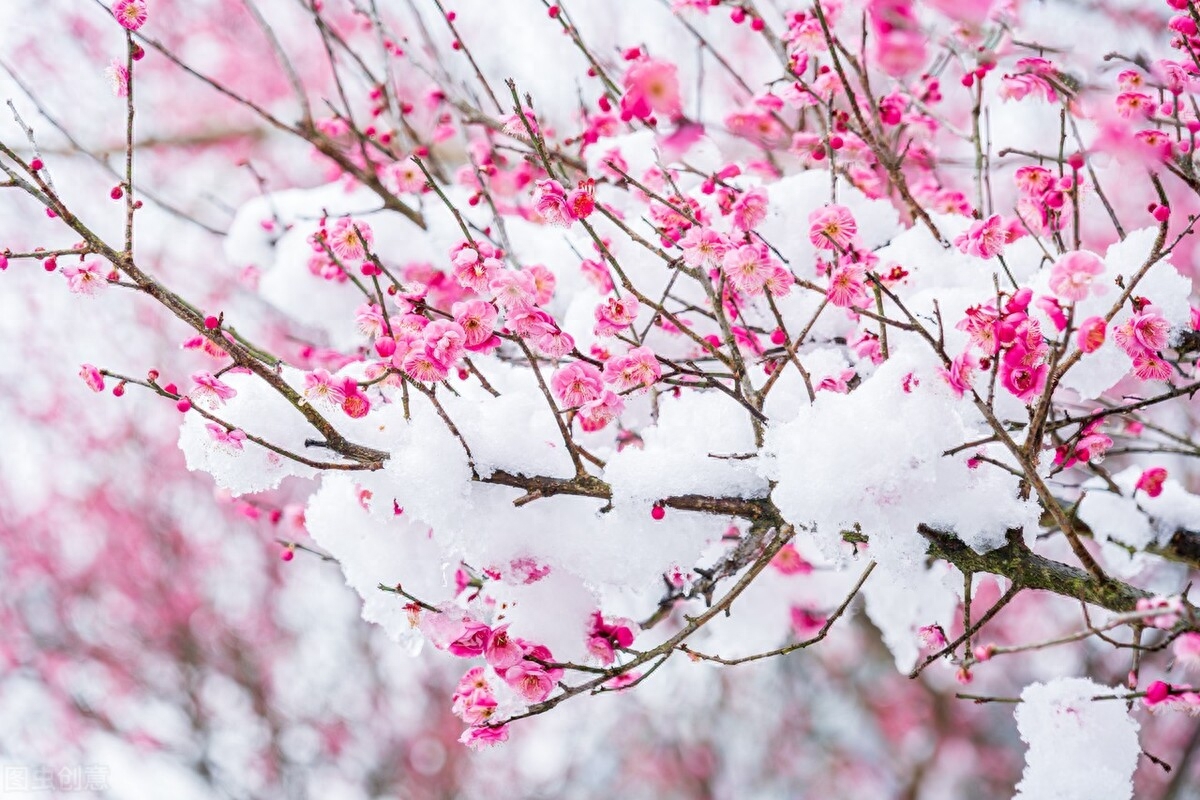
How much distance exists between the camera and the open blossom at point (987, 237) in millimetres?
1792

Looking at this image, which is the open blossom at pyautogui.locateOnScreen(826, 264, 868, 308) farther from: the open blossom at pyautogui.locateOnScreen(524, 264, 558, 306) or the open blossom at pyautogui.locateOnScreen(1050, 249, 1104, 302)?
the open blossom at pyautogui.locateOnScreen(524, 264, 558, 306)

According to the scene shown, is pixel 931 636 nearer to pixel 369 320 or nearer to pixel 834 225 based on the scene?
pixel 834 225

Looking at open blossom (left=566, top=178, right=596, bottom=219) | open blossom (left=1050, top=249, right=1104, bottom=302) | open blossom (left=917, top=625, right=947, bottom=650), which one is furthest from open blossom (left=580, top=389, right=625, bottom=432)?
open blossom (left=917, top=625, right=947, bottom=650)

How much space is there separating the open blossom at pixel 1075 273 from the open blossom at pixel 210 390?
4.83 feet

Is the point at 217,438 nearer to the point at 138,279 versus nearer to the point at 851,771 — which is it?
the point at 138,279

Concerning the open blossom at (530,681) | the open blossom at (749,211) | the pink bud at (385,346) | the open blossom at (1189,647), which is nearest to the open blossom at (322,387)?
the pink bud at (385,346)

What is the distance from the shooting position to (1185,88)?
5.95 feet

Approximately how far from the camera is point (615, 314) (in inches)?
68.9

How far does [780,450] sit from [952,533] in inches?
14.9

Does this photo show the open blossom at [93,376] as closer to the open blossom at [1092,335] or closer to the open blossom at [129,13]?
the open blossom at [129,13]

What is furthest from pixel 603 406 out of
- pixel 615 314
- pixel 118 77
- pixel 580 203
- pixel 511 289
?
pixel 118 77

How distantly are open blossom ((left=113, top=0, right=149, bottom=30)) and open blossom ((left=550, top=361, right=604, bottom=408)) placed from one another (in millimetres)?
1079

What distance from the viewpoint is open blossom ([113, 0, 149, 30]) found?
1.71 metres

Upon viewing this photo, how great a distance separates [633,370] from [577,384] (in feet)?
0.38
